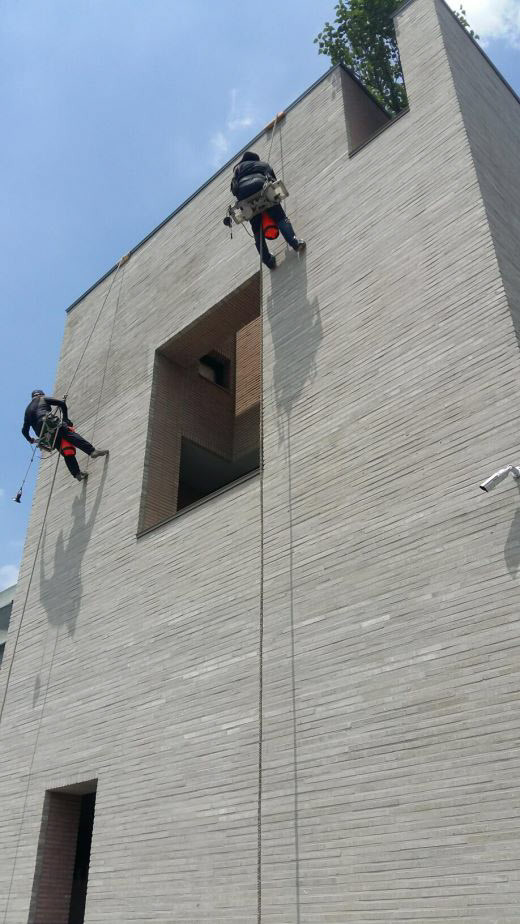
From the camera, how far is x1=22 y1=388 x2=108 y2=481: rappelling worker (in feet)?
39.0

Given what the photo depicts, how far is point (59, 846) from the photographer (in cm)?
974

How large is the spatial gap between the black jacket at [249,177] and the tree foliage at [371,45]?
9.49 metres

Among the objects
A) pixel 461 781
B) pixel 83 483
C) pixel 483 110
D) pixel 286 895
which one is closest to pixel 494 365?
pixel 461 781

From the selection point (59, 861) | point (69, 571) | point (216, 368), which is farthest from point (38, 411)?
point (59, 861)

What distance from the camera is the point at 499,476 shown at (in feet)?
20.6

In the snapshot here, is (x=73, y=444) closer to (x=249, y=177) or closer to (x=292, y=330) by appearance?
(x=292, y=330)

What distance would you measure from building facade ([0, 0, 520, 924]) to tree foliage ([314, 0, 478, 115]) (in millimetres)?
→ 8190

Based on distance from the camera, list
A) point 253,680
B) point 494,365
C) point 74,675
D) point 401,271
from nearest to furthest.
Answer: point 494,365, point 253,680, point 401,271, point 74,675

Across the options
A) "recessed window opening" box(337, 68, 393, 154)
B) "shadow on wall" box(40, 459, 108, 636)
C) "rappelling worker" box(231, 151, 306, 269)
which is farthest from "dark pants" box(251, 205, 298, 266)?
"shadow on wall" box(40, 459, 108, 636)

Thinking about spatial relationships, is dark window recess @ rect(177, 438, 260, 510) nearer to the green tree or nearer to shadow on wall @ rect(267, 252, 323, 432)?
shadow on wall @ rect(267, 252, 323, 432)

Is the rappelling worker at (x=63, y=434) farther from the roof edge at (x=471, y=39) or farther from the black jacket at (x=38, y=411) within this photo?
the roof edge at (x=471, y=39)

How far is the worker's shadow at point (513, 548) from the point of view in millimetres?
6273

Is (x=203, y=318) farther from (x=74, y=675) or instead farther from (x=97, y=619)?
(x=74, y=675)

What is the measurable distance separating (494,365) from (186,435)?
6.07 metres
